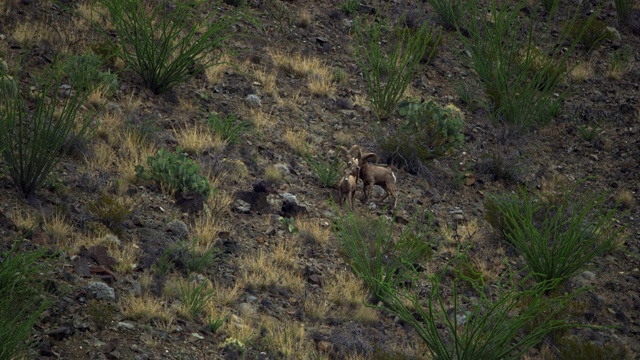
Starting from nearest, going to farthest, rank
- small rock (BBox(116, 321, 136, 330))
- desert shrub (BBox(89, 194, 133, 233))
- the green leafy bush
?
small rock (BBox(116, 321, 136, 330))
desert shrub (BBox(89, 194, 133, 233))
the green leafy bush

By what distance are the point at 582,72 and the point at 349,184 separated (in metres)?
5.33

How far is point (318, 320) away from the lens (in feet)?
19.8

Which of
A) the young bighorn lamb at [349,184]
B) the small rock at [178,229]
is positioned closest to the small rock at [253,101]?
the young bighorn lamb at [349,184]

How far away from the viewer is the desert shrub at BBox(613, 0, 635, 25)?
12.2m

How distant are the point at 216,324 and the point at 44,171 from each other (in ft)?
6.49

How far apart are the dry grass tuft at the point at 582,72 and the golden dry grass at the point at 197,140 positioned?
563 centimetres

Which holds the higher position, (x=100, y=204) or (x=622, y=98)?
(x=622, y=98)

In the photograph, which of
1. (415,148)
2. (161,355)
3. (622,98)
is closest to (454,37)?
(622,98)

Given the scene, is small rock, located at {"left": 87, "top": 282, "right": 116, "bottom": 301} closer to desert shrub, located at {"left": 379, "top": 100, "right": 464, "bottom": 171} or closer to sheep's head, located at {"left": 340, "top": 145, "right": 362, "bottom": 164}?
sheep's head, located at {"left": 340, "top": 145, "right": 362, "bottom": 164}

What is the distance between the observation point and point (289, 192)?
298 inches

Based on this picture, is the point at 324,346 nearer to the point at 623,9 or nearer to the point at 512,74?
the point at 512,74

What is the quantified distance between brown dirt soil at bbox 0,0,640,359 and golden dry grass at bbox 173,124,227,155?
0.10 meters

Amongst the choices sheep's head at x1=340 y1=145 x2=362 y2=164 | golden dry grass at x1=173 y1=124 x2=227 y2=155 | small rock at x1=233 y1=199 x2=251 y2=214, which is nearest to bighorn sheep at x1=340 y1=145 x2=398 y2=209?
sheep's head at x1=340 y1=145 x2=362 y2=164

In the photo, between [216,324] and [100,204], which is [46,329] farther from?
[100,204]
